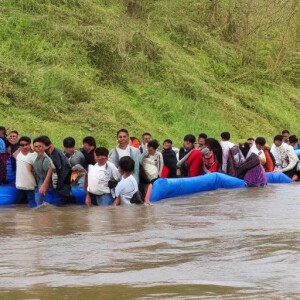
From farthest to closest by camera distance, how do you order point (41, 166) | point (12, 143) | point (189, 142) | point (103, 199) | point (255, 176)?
point (255, 176), point (189, 142), point (12, 143), point (103, 199), point (41, 166)

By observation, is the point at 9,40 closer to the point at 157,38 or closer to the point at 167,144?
the point at 157,38

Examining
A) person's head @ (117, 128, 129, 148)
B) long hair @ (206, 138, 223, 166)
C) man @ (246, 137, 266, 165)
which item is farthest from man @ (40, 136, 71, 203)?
man @ (246, 137, 266, 165)

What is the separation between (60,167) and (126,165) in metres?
0.95

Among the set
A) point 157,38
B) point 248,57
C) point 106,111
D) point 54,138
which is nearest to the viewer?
point 54,138

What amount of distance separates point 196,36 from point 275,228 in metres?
23.4

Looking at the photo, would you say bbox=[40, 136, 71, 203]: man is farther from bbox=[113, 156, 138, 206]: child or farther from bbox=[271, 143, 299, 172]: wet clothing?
bbox=[271, 143, 299, 172]: wet clothing

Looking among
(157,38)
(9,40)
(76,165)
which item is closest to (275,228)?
(76,165)

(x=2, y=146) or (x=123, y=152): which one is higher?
(x=2, y=146)

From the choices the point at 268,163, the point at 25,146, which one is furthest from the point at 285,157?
the point at 25,146

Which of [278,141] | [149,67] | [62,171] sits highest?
[149,67]

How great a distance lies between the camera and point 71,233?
953cm

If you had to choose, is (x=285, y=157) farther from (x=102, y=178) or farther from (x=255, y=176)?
(x=102, y=178)

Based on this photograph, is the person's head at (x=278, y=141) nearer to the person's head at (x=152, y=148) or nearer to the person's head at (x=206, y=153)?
the person's head at (x=206, y=153)

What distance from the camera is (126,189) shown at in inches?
461
